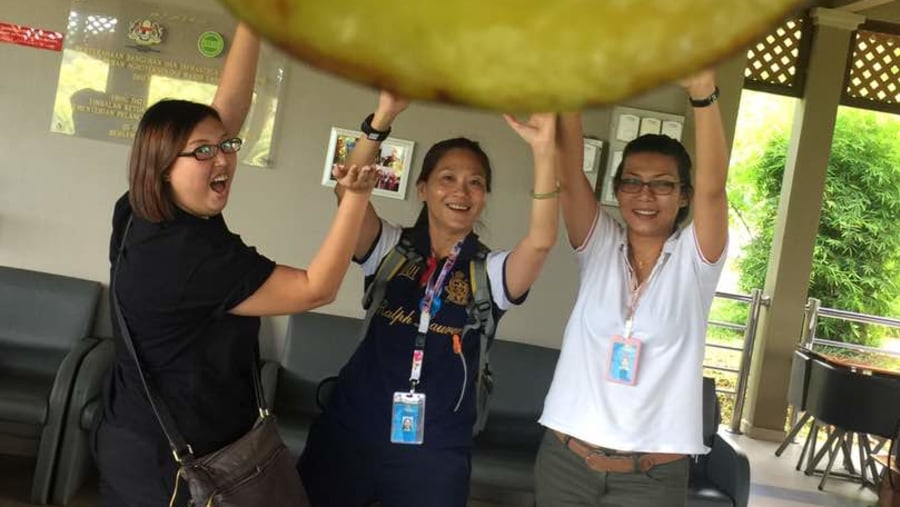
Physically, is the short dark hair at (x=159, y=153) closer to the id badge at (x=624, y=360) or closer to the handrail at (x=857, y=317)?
the id badge at (x=624, y=360)

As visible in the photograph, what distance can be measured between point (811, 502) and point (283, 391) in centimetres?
289

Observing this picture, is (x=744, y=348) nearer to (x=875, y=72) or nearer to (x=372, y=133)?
(x=875, y=72)

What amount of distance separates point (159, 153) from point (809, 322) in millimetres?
5257

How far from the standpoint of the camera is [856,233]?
315 inches

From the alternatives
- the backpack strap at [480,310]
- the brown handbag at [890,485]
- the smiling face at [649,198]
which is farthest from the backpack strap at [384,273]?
the brown handbag at [890,485]

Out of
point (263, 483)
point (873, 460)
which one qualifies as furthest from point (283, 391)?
point (873, 460)

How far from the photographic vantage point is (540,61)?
15 centimetres

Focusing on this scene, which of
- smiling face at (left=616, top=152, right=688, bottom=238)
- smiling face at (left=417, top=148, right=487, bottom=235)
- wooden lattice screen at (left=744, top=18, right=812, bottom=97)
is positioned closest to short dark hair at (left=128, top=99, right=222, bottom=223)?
smiling face at (left=417, top=148, right=487, bottom=235)

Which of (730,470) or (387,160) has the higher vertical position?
(387,160)

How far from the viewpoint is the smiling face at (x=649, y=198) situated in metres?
1.51

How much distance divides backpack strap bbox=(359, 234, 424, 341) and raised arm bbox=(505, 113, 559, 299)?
0.66 ft

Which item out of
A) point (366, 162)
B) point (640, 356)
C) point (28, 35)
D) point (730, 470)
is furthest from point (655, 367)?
point (28, 35)

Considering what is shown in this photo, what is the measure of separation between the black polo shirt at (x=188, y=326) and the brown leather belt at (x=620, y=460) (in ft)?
2.06

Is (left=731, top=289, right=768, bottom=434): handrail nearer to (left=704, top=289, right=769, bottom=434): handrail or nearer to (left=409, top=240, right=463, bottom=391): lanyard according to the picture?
(left=704, top=289, right=769, bottom=434): handrail
